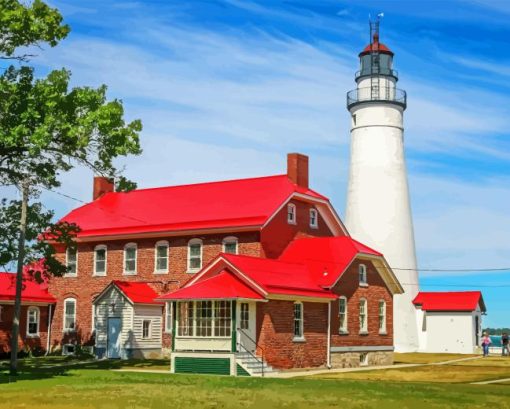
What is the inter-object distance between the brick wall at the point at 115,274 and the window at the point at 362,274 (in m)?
5.32

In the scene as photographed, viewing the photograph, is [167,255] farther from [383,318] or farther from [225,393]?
[225,393]

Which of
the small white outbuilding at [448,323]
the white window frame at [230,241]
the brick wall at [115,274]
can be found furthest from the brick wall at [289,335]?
the small white outbuilding at [448,323]

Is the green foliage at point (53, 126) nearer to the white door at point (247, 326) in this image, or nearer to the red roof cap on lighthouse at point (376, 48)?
the white door at point (247, 326)

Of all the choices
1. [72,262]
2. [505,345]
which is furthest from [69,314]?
[505,345]

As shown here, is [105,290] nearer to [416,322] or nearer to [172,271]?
[172,271]

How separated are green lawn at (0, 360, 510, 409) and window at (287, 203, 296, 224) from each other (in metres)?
14.5

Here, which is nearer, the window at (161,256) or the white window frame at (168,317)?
the white window frame at (168,317)

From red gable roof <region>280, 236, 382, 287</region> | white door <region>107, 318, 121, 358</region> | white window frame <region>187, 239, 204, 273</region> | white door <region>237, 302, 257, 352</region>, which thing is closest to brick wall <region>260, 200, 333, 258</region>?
red gable roof <region>280, 236, 382, 287</region>

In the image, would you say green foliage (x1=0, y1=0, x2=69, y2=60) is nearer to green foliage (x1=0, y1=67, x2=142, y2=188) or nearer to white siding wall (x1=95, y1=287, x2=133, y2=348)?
green foliage (x1=0, y1=67, x2=142, y2=188)

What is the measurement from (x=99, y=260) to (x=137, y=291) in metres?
4.69

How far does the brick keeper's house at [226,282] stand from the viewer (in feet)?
110

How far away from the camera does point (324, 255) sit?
1574 inches

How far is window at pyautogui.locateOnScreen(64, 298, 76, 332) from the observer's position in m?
46.5

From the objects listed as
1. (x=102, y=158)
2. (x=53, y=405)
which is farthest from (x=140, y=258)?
(x=53, y=405)
